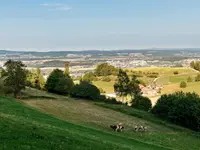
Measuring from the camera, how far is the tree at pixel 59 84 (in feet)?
353

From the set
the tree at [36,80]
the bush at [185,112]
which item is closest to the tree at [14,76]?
the bush at [185,112]

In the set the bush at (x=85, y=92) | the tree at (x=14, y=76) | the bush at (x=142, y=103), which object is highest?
the tree at (x=14, y=76)

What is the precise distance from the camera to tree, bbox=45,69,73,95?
353 ft

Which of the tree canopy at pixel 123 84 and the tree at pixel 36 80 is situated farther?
the tree at pixel 36 80

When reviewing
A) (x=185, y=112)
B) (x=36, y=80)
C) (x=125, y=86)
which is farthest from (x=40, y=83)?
(x=185, y=112)

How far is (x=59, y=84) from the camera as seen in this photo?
357 ft

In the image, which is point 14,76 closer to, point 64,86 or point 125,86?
point 64,86

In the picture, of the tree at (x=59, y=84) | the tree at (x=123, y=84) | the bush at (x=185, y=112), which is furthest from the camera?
the tree at (x=123, y=84)

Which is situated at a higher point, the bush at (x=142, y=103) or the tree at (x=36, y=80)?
the tree at (x=36, y=80)

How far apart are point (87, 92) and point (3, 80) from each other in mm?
27898

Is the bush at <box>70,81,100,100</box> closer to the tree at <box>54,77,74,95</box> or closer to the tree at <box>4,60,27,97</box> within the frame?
the tree at <box>54,77,74,95</box>

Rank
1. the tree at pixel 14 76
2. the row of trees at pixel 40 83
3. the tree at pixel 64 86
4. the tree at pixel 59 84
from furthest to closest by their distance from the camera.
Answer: the tree at pixel 59 84 → the tree at pixel 64 86 → the row of trees at pixel 40 83 → the tree at pixel 14 76

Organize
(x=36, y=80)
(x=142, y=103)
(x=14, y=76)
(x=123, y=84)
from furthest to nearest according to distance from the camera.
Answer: (x=36, y=80)
(x=123, y=84)
(x=142, y=103)
(x=14, y=76)

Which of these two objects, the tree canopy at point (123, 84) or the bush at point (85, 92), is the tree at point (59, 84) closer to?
the bush at point (85, 92)
